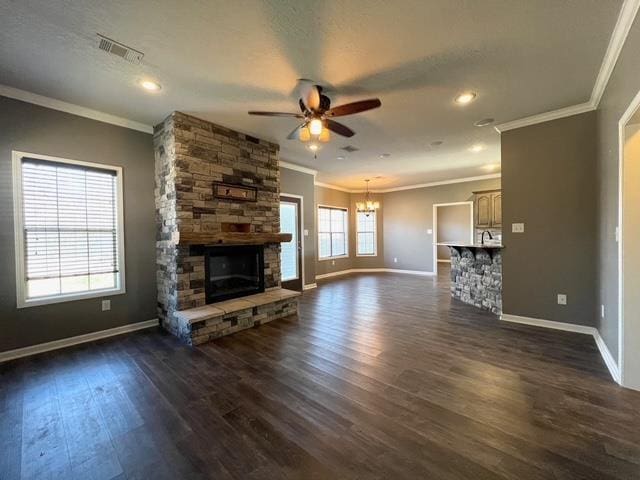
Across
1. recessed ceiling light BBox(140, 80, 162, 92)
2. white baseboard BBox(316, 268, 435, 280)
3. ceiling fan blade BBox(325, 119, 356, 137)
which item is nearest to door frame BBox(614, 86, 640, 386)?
ceiling fan blade BBox(325, 119, 356, 137)

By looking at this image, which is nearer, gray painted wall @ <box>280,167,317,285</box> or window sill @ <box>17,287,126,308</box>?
window sill @ <box>17,287,126,308</box>

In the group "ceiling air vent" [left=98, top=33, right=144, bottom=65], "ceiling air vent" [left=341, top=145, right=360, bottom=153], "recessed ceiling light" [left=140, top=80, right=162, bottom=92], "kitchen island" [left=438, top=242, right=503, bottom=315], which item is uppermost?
"recessed ceiling light" [left=140, top=80, right=162, bottom=92]

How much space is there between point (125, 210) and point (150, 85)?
1.75m

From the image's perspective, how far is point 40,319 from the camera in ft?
10.1

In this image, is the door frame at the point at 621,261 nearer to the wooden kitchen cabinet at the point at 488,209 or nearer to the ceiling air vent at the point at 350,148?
the ceiling air vent at the point at 350,148

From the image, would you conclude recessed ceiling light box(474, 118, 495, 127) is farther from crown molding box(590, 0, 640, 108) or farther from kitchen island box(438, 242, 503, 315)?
kitchen island box(438, 242, 503, 315)

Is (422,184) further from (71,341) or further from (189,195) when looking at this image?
(71,341)

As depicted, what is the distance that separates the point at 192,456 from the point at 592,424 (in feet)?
8.50

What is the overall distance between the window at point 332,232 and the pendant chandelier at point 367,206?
0.51 m

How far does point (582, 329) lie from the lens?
3377 mm

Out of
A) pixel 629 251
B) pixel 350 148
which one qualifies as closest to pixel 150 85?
pixel 350 148

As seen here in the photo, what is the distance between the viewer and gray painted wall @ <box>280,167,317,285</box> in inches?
239

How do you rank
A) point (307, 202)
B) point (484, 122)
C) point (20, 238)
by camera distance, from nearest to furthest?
point (20, 238) → point (484, 122) → point (307, 202)

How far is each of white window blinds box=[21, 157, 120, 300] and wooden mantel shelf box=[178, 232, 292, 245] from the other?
1174 mm
